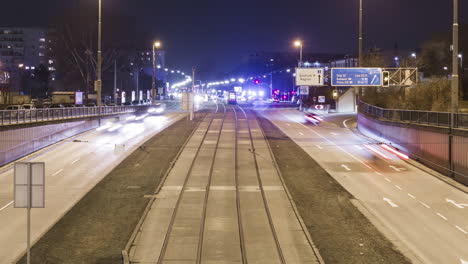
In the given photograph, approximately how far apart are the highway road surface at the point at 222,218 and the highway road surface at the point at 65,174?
3857mm

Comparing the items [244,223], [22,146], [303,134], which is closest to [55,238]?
[244,223]

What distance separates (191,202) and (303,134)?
29187 mm

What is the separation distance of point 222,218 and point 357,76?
25811mm

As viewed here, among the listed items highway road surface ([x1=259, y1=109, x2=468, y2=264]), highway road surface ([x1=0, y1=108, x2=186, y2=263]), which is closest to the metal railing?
highway road surface ([x1=0, y1=108, x2=186, y2=263])

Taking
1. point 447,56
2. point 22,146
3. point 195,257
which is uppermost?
point 447,56

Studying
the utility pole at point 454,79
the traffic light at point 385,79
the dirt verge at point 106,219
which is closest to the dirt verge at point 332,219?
the dirt verge at point 106,219

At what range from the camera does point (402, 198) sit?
84.2 ft

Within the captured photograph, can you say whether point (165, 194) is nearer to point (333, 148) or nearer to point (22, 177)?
point (22, 177)

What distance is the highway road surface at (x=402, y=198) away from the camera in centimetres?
1828

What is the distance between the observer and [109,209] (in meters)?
23.3

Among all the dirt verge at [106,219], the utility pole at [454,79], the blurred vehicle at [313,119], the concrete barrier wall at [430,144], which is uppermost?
the utility pole at [454,79]

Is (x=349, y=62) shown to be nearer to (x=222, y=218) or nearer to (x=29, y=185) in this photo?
(x=222, y=218)

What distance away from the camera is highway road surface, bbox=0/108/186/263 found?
19.6m

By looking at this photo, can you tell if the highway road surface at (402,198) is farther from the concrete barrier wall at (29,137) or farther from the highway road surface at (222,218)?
the concrete barrier wall at (29,137)
